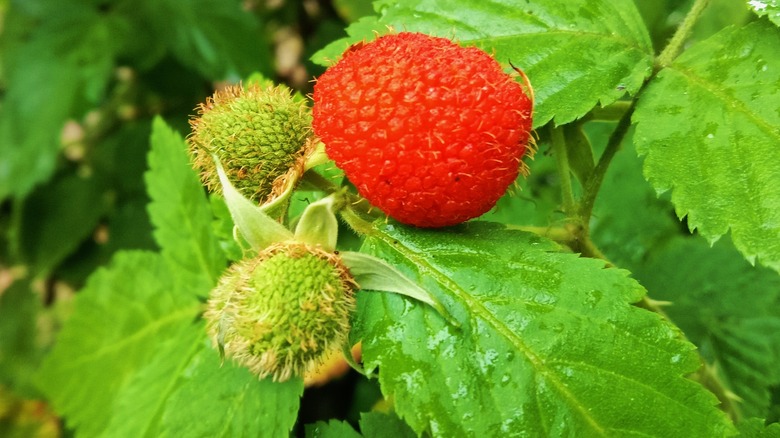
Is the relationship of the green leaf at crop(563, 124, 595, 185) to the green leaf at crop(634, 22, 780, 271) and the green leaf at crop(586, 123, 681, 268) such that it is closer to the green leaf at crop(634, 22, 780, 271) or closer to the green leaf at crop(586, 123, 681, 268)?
the green leaf at crop(634, 22, 780, 271)

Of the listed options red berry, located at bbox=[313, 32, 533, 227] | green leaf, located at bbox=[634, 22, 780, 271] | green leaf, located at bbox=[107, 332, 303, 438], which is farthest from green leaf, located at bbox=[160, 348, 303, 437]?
green leaf, located at bbox=[634, 22, 780, 271]

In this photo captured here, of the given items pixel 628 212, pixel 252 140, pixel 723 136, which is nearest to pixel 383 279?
pixel 252 140

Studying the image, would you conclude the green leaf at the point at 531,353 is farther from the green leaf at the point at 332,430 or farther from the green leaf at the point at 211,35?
the green leaf at the point at 211,35

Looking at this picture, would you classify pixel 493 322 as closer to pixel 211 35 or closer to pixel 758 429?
pixel 758 429

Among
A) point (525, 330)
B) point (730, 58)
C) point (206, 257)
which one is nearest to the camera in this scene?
point (525, 330)

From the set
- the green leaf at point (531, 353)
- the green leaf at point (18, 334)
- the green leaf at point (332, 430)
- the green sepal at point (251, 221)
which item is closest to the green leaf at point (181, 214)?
the green leaf at point (332, 430)

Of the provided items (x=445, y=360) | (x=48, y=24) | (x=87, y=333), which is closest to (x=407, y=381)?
(x=445, y=360)

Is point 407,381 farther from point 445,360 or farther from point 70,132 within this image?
point 70,132
